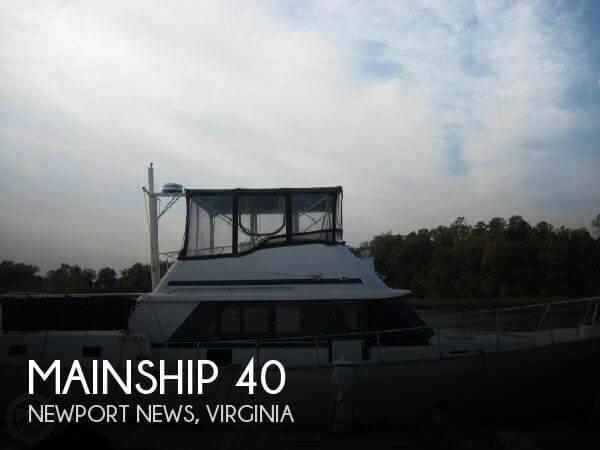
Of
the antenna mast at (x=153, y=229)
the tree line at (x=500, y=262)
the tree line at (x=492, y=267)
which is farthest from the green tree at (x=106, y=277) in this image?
the antenna mast at (x=153, y=229)

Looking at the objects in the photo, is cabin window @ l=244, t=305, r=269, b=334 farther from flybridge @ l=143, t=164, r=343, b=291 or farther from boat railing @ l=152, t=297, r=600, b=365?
flybridge @ l=143, t=164, r=343, b=291

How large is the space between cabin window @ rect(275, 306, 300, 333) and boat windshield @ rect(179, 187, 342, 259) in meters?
1.14

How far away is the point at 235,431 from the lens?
7.41 meters

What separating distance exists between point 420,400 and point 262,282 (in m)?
3.02

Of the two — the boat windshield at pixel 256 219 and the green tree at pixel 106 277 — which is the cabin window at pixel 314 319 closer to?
the boat windshield at pixel 256 219

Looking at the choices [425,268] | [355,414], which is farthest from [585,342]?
[425,268]

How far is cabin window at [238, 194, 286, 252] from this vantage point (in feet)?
29.6

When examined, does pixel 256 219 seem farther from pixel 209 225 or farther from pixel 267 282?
pixel 267 282

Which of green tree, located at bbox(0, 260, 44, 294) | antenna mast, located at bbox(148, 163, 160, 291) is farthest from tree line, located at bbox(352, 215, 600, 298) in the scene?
antenna mast, located at bbox(148, 163, 160, 291)

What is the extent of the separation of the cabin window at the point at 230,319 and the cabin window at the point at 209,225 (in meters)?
1.03

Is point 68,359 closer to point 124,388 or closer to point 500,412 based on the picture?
point 124,388

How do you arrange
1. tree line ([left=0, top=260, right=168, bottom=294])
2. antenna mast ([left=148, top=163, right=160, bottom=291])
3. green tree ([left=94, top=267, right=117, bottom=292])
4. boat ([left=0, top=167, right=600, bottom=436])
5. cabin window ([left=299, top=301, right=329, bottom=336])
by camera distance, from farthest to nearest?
green tree ([left=94, top=267, right=117, bottom=292])
tree line ([left=0, top=260, right=168, bottom=294])
antenna mast ([left=148, top=163, right=160, bottom=291])
cabin window ([left=299, top=301, right=329, bottom=336])
boat ([left=0, top=167, right=600, bottom=436])

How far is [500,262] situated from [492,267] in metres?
0.73

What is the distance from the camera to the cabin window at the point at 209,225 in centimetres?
905
